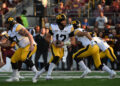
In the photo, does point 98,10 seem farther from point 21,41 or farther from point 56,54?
point 21,41

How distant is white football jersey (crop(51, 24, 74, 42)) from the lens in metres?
11.7

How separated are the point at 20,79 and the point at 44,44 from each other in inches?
191

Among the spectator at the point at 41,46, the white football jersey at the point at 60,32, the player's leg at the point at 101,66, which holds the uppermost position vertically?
the white football jersey at the point at 60,32

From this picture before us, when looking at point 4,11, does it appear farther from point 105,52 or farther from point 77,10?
point 105,52

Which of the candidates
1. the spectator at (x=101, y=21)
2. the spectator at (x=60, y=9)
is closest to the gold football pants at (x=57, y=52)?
the spectator at (x=101, y=21)

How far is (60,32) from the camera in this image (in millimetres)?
11781

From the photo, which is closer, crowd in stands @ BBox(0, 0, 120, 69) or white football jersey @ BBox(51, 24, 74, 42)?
white football jersey @ BBox(51, 24, 74, 42)

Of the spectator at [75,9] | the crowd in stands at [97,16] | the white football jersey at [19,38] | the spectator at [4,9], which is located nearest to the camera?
the white football jersey at [19,38]

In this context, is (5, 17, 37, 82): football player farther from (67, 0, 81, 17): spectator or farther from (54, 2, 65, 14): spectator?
(67, 0, 81, 17): spectator

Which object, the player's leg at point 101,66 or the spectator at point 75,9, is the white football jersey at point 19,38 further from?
the spectator at point 75,9

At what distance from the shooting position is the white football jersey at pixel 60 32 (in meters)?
11.7

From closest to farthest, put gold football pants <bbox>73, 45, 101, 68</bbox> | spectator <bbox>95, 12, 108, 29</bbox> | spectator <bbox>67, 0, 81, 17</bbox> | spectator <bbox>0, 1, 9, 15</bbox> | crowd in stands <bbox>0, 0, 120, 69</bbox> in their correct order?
gold football pants <bbox>73, 45, 101, 68</bbox> → crowd in stands <bbox>0, 0, 120, 69</bbox> → spectator <bbox>95, 12, 108, 29</bbox> → spectator <bbox>67, 0, 81, 17</bbox> → spectator <bbox>0, 1, 9, 15</bbox>

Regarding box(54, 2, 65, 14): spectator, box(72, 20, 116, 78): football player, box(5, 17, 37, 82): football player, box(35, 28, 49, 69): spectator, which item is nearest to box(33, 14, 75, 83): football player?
box(5, 17, 37, 82): football player

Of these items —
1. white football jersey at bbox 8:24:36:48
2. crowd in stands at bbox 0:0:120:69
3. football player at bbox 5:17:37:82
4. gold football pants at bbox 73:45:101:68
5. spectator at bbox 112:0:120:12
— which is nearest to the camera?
football player at bbox 5:17:37:82
